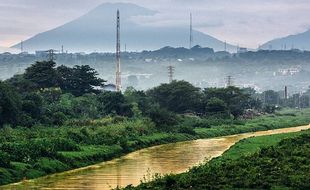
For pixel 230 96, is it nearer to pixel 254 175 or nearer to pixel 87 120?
pixel 87 120

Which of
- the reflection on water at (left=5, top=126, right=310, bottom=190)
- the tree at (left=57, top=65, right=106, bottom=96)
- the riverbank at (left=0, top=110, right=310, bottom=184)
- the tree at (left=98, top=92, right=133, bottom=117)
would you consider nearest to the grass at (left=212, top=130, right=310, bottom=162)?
the reflection on water at (left=5, top=126, right=310, bottom=190)

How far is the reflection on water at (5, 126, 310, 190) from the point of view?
83.9ft

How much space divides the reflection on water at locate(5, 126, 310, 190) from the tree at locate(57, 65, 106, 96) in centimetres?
2155

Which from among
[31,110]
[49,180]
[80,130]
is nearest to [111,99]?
[31,110]

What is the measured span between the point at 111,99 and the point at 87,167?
2698 centimetres

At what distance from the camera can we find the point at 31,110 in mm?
46344

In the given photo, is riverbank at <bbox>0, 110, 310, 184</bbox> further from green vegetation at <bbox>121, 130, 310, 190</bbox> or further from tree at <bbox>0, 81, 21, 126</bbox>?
green vegetation at <bbox>121, 130, 310, 190</bbox>

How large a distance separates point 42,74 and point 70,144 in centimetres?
2844

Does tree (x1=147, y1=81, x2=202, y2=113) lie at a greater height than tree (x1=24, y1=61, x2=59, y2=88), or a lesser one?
lesser

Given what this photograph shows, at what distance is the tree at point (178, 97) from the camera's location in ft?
232

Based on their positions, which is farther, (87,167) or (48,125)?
(48,125)

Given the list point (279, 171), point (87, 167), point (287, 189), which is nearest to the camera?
point (287, 189)

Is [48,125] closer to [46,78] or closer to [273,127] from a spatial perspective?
[46,78]

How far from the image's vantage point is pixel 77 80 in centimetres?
6500
